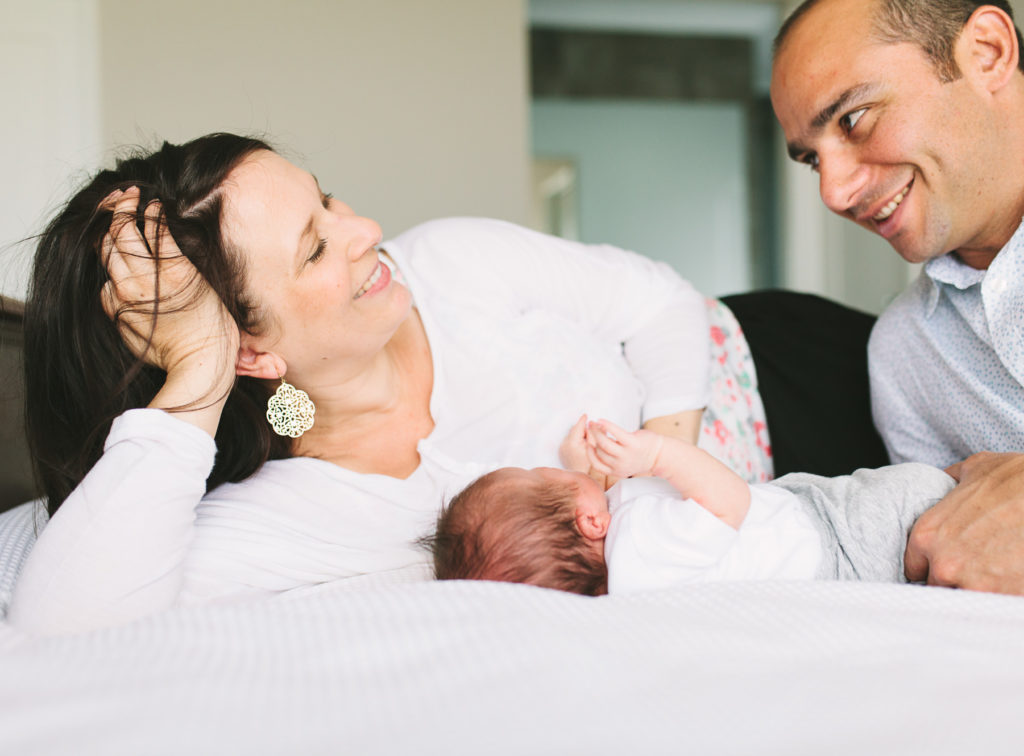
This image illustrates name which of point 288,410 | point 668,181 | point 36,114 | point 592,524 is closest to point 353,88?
point 36,114

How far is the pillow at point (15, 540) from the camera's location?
1.21m

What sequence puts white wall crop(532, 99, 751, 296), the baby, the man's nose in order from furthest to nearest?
white wall crop(532, 99, 751, 296), the man's nose, the baby

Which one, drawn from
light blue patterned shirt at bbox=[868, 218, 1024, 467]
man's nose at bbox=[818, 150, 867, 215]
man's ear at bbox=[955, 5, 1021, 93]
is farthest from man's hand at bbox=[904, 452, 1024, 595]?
man's ear at bbox=[955, 5, 1021, 93]

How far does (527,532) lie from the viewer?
1228 mm

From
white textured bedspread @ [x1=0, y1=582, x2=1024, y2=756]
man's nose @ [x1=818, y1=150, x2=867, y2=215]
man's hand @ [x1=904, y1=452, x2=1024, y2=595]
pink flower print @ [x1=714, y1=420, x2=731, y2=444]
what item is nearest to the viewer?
white textured bedspread @ [x1=0, y1=582, x2=1024, y2=756]

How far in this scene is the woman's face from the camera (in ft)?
4.17

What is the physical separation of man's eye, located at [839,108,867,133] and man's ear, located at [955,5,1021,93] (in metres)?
0.17

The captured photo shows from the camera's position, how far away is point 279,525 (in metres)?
1.34

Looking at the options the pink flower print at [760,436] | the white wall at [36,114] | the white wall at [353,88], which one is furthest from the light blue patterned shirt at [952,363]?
the white wall at [353,88]

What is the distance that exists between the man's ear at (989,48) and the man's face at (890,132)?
0.04 metres

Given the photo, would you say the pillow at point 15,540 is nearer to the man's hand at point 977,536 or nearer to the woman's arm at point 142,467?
the woman's arm at point 142,467

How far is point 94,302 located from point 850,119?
129 centimetres

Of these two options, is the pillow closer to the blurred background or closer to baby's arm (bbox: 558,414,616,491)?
the blurred background

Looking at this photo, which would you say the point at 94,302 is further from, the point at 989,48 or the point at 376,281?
the point at 989,48
